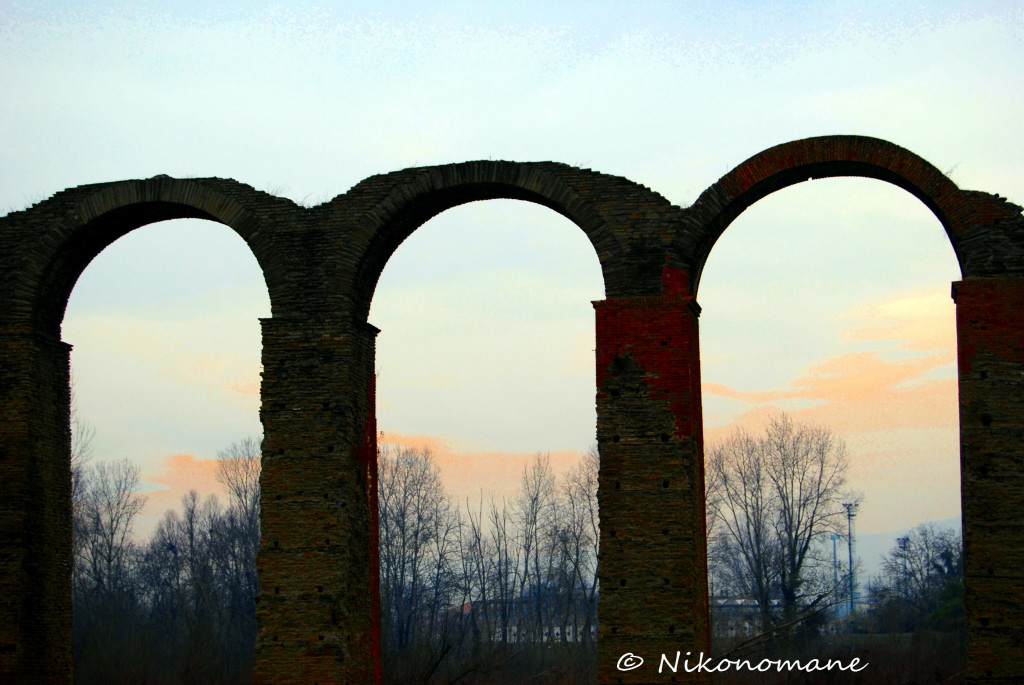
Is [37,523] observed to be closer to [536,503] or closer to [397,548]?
[397,548]

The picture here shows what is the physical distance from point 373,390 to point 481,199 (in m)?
2.47

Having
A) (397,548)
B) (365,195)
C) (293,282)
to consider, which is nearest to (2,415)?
(293,282)

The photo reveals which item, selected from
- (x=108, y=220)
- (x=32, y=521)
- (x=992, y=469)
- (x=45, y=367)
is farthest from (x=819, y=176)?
(x=32, y=521)

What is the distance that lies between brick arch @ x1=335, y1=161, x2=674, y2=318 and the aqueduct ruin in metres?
0.02

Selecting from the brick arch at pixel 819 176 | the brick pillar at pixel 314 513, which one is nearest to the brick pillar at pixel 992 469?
the brick arch at pixel 819 176

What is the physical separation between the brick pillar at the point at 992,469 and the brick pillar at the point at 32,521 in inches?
385

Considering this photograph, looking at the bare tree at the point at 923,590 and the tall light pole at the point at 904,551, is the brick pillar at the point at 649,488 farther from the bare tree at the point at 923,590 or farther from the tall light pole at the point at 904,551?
the tall light pole at the point at 904,551

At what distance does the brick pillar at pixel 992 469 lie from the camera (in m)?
11.0

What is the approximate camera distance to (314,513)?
1257 centimetres

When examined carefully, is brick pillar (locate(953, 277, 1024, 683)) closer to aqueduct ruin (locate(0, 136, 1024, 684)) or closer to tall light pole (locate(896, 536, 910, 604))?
aqueduct ruin (locate(0, 136, 1024, 684))

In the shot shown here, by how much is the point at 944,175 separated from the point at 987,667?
4.71 metres

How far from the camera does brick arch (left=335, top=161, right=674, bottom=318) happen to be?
12.5m

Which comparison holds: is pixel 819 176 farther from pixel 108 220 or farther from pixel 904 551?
pixel 904 551

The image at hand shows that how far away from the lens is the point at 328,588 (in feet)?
40.7
